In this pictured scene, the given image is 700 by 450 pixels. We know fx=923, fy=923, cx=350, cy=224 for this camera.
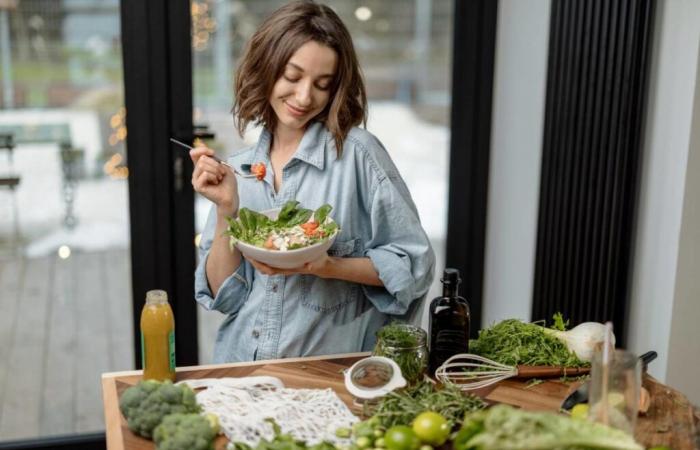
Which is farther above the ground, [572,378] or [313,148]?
[313,148]

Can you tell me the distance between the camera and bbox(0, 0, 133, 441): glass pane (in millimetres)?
3057

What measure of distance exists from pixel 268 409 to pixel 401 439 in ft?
0.99

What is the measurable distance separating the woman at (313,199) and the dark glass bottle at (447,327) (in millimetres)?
122

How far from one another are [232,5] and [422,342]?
171 cm

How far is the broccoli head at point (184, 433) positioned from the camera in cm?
154

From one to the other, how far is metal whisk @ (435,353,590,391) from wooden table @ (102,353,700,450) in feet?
0.06

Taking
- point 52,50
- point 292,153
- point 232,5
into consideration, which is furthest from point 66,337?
point 292,153

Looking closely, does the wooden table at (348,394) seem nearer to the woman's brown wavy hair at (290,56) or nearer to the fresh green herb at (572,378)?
the fresh green herb at (572,378)

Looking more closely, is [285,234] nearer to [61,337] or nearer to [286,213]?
[286,213]

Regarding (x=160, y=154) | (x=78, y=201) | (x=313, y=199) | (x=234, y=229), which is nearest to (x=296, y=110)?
(x=313, y=199)

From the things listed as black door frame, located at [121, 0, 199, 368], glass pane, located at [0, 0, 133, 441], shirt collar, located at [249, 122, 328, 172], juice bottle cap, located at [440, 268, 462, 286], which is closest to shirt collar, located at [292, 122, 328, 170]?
shirt collar, located at [249, 122, 328, 172]

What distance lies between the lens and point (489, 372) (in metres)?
1.95

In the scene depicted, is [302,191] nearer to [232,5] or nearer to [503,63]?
[232,5]

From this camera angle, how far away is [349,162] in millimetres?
2119
